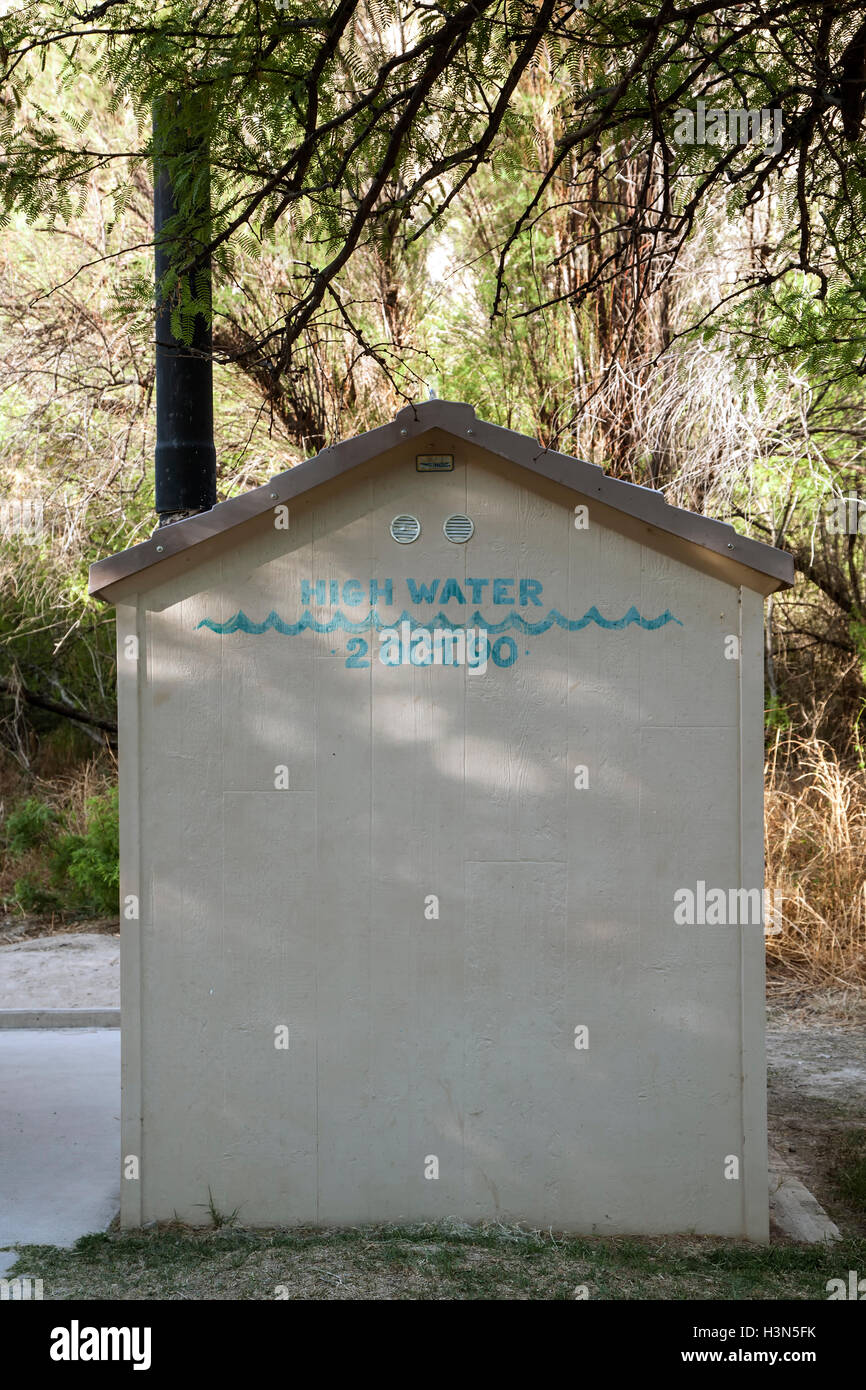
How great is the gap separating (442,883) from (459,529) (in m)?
1.36

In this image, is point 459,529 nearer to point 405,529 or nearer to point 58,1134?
point 405,529

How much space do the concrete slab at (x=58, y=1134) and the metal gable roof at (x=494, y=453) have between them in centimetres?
248

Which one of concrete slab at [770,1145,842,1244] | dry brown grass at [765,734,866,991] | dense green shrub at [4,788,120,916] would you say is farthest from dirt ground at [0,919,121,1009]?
dry brown grass at [765,734,866,991]

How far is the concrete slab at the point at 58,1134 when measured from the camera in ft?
16.1

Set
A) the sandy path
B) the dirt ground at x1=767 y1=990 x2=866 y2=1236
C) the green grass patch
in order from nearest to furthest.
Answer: the green grass patch
the dirt ground at x1=767 y1=990 x2=866 y2=1236
the sandy path

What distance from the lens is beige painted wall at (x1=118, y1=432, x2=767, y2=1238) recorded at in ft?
15.4

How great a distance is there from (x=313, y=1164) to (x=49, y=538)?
8.42 meters

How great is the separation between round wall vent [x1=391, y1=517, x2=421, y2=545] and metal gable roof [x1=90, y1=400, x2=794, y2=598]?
275 millimetres

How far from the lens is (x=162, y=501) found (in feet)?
18.2

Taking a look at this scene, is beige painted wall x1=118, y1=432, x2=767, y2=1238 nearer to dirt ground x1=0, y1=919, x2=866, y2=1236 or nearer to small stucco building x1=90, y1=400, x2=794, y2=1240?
small stucco building x1=90, y1=400, x2=794, y2=1240

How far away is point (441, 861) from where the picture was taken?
4746 millimetres

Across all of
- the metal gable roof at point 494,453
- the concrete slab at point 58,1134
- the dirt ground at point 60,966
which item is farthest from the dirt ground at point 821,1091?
the dirt ground at point 60,966

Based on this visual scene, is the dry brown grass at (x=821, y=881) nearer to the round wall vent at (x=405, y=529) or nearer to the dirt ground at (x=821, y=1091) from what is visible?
the dirt ground at (x=821, y=1091)

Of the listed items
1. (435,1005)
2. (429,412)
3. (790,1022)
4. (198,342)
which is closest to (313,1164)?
(435,1005)
